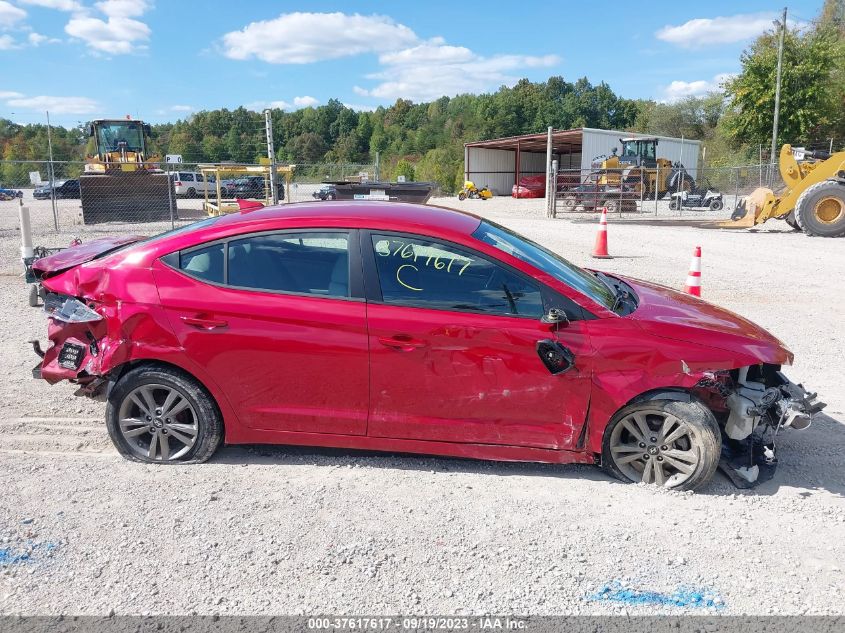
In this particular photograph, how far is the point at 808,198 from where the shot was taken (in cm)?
1645

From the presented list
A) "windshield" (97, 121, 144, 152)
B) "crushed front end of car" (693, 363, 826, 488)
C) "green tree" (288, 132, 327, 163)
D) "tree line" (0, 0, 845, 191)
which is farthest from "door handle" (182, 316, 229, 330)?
"green tree" (288, 132, 327, 163)

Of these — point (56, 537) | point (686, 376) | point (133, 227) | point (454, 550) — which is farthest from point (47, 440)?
point (133, 227)

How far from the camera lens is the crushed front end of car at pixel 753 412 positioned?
3.68 metres

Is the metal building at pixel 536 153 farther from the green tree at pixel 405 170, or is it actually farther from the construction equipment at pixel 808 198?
the construction equipment at pixel 808 198

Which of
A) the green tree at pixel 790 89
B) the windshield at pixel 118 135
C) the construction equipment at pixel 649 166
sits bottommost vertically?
the construction equipment at pixel 649 166

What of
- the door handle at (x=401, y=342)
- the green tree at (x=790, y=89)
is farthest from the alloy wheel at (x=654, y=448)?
the green tree at (x=790, y=89)

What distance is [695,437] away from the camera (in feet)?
11.9

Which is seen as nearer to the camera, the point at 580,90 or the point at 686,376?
the point at 686,376

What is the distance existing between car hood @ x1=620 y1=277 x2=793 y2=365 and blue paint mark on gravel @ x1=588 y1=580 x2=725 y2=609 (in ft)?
4.49

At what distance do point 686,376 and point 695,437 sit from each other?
35 cm

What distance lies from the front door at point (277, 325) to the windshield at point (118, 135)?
24873 millimetres

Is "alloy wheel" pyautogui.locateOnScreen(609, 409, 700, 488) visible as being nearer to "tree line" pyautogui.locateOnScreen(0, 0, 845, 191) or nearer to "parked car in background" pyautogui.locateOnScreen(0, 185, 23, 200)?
"tree line" pyautogui.locateOnScreen(0, 0, 845, 191)

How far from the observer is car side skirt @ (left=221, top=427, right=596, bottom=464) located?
375 cm

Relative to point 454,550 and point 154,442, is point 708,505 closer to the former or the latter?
point 454,550
